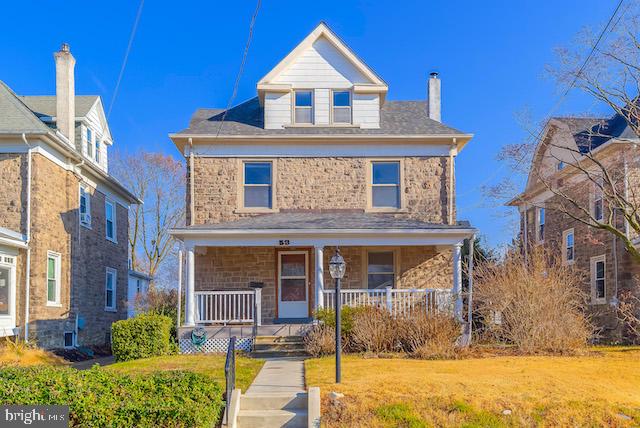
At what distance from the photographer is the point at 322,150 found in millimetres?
17859

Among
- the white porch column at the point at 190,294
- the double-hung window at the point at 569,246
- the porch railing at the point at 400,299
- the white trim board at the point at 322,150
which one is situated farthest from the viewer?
the double-hung window at the point at 569,246

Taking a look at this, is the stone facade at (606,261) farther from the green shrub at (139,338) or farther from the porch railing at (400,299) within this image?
the green shrub at (139,338)

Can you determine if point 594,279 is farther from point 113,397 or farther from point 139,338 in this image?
point 113,397

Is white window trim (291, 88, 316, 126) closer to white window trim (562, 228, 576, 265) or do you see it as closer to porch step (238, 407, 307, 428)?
white window trim (562, 228, 576, 265)

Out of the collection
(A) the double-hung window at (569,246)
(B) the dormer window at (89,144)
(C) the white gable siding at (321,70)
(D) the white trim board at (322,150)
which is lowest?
(A) the double-hung window at (569,246)

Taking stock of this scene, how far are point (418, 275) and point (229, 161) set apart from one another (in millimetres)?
6302

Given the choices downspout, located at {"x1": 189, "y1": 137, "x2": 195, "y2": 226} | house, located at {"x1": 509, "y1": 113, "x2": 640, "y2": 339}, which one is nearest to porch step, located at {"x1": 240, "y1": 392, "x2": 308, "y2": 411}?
downspout, located at {"x1": 189, "y1": 137, "x2": 195, "y2": 226}

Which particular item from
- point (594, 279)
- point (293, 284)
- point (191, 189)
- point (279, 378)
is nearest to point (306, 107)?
point (191, 189)

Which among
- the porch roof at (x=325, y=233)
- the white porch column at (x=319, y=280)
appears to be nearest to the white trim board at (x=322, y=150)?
the porch roof at (x=325, y=233)

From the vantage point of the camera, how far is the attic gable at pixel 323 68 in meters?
18.2

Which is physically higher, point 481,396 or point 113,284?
point 113,284

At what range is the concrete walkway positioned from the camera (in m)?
9.34

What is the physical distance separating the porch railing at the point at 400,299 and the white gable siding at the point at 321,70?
6.25 m

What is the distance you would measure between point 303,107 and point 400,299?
6409 mm
